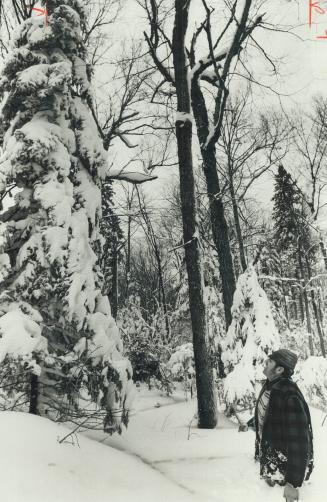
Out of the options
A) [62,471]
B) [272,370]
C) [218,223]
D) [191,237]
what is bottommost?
[62,471]

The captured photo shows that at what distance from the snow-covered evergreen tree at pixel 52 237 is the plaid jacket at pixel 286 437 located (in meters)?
2.19

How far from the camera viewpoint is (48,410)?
482 centimetres

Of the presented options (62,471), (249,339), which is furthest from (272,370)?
(249,339)

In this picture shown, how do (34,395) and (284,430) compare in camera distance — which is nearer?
(284,430)

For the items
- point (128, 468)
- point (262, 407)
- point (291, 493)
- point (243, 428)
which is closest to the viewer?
point (291, 493)

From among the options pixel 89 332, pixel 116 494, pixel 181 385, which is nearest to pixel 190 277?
pixel 89 332

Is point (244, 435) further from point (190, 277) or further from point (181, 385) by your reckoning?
point (181, 385)

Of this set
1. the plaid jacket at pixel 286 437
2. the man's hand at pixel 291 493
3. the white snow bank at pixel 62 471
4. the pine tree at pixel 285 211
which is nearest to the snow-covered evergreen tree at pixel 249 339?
the white snow bank at pixel 62 471

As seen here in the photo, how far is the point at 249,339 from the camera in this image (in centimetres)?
732

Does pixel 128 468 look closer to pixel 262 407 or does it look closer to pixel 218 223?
pixel 262 407

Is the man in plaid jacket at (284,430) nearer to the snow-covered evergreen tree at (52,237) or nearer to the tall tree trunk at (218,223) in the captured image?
the snow-covered evergreen tree at (52,237)

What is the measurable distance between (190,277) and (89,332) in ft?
9.59

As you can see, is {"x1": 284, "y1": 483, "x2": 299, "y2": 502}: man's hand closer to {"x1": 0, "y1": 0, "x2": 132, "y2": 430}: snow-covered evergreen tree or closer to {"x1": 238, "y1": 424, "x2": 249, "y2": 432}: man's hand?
{"x1": 0, "y1": 0, "x2": 132, "y2": 430}: snow-covered evergreen tree

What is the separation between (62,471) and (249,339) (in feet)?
16.5
